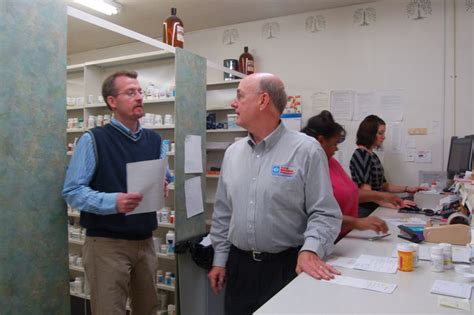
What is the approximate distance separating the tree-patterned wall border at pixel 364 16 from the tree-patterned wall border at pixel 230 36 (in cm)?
142

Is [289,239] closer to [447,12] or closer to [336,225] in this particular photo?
[336,225]

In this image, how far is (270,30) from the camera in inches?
175

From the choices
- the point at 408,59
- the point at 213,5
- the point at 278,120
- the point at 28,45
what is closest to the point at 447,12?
the point at 408,59

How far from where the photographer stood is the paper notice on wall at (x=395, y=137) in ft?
12.7

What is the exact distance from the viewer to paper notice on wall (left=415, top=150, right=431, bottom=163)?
375 cm

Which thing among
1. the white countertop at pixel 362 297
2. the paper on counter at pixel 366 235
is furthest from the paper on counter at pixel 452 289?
the paper on counter at pixel 366 235

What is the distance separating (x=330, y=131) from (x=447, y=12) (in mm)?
2582

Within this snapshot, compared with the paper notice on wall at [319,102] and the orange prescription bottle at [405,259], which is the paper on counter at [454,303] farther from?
the paper notice on wall at [319,102]

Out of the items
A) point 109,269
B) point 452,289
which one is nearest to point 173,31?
point 109,269

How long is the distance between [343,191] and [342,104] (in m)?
2.32

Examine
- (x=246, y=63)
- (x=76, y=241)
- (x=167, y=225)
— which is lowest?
(x=167, y=225)

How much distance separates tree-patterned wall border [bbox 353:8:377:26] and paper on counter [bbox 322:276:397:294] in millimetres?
3315

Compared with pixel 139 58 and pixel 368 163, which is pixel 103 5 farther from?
pixel 368 163

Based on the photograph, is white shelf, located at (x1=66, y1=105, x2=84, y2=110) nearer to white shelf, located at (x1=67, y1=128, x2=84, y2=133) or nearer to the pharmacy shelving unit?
white shelf, located at (x1=67, y1=128, x2=84, y2=133)
